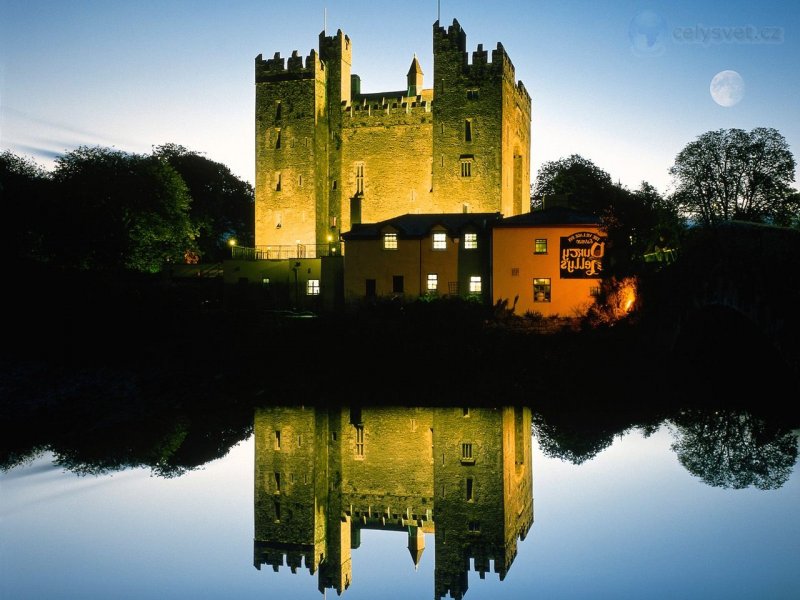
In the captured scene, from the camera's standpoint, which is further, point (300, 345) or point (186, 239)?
point (186, 239)

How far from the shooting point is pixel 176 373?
31.9m

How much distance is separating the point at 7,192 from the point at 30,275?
10.7m

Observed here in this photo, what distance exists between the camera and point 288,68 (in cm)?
5078

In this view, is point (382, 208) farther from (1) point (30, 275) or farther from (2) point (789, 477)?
(2) point (789, 477)

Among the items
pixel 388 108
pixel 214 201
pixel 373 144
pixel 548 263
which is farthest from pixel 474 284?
pixel 214 201

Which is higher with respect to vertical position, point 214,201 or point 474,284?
point 214,201

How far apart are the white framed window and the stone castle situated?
25.6 feet

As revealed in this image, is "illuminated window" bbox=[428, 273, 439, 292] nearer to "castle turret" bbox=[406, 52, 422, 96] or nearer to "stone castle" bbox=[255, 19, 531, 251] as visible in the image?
"stone castle" bbox=[255, 19, 531, 251]

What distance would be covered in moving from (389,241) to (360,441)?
71.8ft

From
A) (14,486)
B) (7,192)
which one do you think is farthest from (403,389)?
(7,192)

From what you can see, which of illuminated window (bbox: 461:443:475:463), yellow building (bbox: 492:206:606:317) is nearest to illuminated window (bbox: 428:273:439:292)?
yellow building (bbox: 492:206:606:317)

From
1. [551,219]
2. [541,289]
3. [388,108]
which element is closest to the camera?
[541,289]

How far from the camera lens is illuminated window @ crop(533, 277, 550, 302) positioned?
1471 inches

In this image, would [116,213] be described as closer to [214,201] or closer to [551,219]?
[214,201]
